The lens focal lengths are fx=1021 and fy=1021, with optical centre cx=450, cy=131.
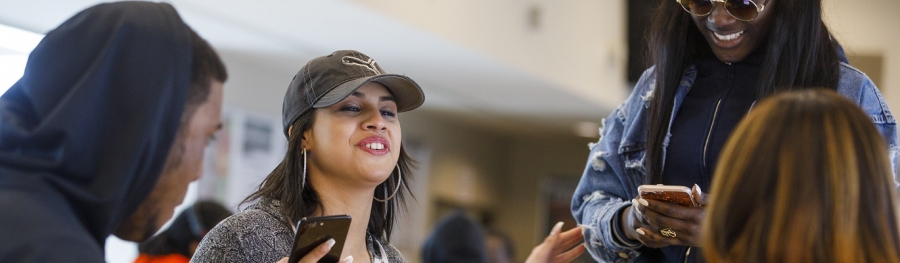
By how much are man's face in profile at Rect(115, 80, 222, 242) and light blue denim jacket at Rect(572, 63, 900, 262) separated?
95 cm

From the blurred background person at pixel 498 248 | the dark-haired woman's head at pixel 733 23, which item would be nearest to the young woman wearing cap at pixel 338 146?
the dark-haired woman's head at pixel 733 23

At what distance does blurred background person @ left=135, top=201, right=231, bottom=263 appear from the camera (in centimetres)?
407

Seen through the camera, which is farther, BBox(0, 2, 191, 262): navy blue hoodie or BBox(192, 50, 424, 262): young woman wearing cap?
BBox(192, 50, 424, 262): young woman wearing cap

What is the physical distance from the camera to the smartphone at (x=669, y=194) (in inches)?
70.7

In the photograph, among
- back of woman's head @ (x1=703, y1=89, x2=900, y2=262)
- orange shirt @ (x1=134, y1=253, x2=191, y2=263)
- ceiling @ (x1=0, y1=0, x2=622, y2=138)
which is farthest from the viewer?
ceiling @ (x1=0, y1=0, x2=622, y2=138)

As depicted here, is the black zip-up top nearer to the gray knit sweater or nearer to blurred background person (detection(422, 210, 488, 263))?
the gray knit sweater

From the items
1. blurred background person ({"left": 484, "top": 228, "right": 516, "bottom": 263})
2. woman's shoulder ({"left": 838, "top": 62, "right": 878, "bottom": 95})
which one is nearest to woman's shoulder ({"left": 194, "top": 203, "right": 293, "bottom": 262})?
woman's shoulder ({"left": 838, "top": 62, "right": 878, "bottom": 95})

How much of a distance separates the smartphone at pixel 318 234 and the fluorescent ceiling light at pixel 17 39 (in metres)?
3.59

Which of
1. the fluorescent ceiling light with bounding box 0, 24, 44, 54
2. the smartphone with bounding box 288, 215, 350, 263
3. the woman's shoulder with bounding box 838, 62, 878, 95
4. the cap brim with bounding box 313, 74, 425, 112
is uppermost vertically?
the woman's shoulder with bounding box 838, 62, 878, 95

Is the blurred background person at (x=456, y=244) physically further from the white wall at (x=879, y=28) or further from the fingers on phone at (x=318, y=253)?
the fingers on phone at (x=318, y=253)

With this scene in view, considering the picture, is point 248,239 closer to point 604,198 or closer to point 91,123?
point 91,123

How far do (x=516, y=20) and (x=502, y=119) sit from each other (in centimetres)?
363

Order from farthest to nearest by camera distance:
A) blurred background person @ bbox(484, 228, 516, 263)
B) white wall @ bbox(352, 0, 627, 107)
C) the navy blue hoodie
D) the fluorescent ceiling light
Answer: blurred background person @ bbox(484, 228, 516, 263) < white wall @ bbox(352, 0, 627, 107) < the fluorescent ceiling light < the navy blue hoodie

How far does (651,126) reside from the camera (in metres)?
2.21
